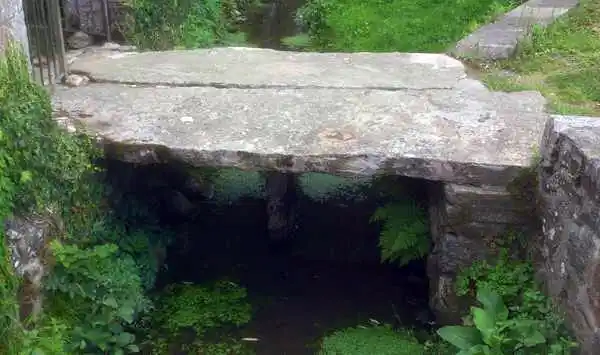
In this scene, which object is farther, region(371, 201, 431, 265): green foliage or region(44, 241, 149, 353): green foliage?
region(371, 201, 431, 265): green foliage

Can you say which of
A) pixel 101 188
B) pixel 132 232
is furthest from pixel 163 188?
pixel 101 188

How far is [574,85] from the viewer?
5.61 meters

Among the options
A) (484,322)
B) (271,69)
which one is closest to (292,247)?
(271,69)

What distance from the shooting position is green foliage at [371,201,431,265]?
505cm

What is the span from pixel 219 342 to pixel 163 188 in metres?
1.73

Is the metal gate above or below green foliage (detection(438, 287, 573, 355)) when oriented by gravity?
above

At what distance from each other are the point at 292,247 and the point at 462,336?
2.26 m

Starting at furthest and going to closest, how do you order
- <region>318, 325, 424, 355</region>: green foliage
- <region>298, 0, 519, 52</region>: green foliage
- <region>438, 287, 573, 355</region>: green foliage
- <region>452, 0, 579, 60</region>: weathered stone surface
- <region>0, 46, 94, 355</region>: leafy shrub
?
<region>298, 0, 519, 52</region>: green foliage, <region>452, 0, 579, 60</region>: weathered stone surface, <region>318, 325, 424, 355</region>: green foliage, <region>438, 287, 573, 355</region>: green foliage, <region>0, 46, 94, 355</region>: leafy shrub

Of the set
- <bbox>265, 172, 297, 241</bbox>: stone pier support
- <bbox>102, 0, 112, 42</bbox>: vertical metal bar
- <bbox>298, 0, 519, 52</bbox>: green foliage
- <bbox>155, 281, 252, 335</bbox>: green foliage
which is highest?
<bbox>102, 0, 112, 42</bbox>: vertical metal bar

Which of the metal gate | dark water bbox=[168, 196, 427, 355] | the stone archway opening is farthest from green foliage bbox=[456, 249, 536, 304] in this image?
the metal gate

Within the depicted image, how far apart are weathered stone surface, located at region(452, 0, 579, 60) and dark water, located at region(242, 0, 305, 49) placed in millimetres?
3666

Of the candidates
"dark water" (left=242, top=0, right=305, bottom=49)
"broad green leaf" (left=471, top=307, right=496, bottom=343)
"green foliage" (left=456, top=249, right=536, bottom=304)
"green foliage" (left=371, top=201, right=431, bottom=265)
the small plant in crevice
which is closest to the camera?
"broad green leaf" (left=471, top=307, right=496, bottom=343)

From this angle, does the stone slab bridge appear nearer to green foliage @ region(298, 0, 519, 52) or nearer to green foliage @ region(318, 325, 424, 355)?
green foliage @ region(318, 325, 424, 355)

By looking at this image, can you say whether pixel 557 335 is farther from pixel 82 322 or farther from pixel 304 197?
pixel 304 197
